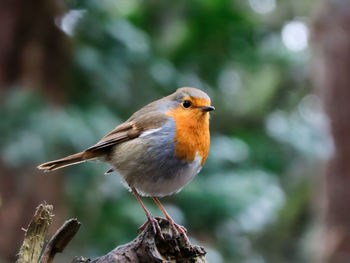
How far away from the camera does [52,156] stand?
4539 mm

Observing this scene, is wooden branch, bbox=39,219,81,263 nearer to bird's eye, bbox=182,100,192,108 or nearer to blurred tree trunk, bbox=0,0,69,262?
bird's eye, bbox=182,100,192,108

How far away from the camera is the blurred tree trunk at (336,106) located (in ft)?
20.3

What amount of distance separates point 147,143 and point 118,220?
2417 millimetres

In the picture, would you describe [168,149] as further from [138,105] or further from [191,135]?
[138,105]

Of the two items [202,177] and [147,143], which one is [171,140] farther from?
[202,177]

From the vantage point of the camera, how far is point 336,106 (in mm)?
6535

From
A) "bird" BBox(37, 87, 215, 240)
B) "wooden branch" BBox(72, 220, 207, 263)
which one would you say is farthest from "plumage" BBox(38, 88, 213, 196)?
"wooden branch" BBox(72, 220, 207, 263)

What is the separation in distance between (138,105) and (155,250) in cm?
383

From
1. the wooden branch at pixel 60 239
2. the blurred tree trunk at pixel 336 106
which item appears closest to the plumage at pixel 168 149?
the wooden branch at pixel 60 239

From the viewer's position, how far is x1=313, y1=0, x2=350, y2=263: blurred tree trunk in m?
6.20

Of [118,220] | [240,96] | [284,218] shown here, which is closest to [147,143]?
[118,220]

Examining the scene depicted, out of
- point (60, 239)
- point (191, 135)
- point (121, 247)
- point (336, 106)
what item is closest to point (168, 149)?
point (191, 135)

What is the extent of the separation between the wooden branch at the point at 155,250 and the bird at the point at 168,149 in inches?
20.1

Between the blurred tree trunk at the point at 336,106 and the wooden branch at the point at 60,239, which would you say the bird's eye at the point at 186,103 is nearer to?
the wooden branch at the point at 60,239
